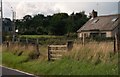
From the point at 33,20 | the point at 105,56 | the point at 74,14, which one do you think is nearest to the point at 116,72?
the point at 105,56

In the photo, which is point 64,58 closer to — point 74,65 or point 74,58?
point 74,58

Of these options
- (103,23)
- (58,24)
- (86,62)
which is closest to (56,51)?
(86,62)

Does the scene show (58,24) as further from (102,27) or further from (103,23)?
(102,27)

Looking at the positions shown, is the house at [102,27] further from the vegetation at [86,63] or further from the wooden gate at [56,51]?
the vegetation at [86,63]

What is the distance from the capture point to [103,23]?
67.2 metres

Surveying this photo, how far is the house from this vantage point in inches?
2461

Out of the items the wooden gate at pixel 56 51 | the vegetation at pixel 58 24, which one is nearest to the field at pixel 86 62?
the wooden gate at pixel 56 51

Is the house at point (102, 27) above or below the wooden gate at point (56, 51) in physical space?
above

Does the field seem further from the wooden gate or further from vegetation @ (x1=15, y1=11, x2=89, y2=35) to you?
vegetation @ (x1=15, y1=11, x2=89, y2=35)

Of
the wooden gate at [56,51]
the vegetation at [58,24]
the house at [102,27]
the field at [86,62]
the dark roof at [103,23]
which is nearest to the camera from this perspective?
the field at [86,62]

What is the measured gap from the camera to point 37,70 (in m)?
18.5

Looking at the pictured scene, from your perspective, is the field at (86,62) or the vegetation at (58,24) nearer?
the field at (86,62)

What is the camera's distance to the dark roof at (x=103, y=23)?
6328cm

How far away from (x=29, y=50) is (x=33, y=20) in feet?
391
